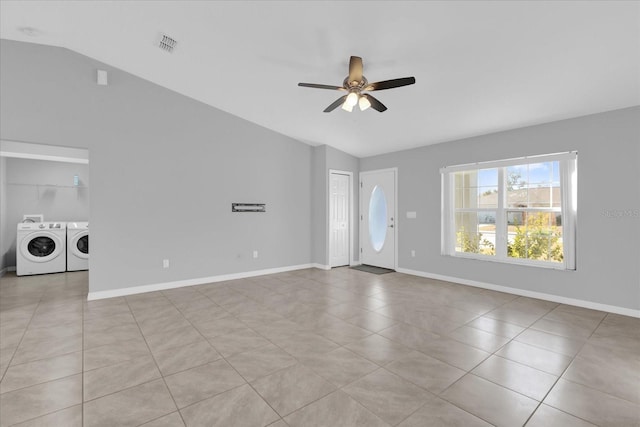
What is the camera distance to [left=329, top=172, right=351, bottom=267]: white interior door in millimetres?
6422

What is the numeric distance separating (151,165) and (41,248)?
313cm

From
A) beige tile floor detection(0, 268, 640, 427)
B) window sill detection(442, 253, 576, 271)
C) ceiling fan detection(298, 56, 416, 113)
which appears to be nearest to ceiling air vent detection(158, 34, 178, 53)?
ceiling fan detection(298, 56, 416, 113)

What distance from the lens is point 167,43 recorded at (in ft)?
11.7

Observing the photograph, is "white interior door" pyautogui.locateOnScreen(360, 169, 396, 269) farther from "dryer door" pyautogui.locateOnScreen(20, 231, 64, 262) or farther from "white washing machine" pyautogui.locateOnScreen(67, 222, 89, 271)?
"dryer door" pyautogui.locateOnScreen(20, 231, 64, 262)

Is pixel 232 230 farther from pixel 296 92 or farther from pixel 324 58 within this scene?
pixel 324 58

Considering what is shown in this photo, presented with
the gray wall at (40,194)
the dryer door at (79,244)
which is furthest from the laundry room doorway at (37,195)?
the dryer door at (79,244)

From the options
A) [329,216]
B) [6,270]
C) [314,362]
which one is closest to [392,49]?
[314,362]

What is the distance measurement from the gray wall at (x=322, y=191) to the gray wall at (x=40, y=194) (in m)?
5.00

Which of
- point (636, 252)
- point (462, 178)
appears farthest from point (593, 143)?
point (462, 178)

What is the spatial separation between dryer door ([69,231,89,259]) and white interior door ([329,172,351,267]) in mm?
4933

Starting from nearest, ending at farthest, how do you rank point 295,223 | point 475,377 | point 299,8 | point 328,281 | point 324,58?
1. point 475,377
2. point 299,8
3. point 324,58
4. point 328,281
5. point 295,223

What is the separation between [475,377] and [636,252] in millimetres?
2932

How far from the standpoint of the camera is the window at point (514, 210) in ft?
13.2

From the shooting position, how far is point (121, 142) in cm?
434
